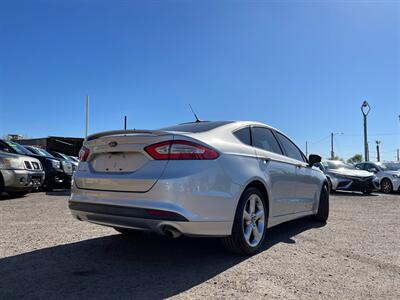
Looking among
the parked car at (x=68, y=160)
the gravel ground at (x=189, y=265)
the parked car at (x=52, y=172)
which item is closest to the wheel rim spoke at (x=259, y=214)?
the gravel ground at (x=189, y=265)

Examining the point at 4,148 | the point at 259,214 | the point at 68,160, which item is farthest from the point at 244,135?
the point at 68,160

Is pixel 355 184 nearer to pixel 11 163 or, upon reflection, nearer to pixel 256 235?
pixel 256 235

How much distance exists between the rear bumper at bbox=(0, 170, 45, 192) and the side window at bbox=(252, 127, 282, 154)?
676 centimetres

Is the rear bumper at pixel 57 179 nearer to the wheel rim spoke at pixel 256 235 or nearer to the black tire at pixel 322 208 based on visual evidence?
the black tire at pixel 322 208

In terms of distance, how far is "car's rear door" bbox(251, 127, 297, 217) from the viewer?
445cm

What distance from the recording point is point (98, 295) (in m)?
2.85

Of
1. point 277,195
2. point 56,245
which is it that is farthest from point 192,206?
point 56,245

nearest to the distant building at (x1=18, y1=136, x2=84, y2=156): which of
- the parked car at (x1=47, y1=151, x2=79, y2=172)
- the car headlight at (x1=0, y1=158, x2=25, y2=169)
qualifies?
the parked car at (x1=47, y1=151, x2=79, y2=172)

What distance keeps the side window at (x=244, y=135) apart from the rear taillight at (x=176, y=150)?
82cm

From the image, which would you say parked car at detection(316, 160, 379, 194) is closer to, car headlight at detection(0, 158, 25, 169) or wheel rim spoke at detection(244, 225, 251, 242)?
car headlight at detection(0, 158, 25, 169)

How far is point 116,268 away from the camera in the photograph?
354cm

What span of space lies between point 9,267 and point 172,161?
73.7 inches

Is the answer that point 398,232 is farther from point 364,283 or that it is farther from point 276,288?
point 276,288

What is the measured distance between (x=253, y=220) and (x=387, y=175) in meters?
13.6
